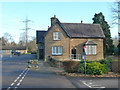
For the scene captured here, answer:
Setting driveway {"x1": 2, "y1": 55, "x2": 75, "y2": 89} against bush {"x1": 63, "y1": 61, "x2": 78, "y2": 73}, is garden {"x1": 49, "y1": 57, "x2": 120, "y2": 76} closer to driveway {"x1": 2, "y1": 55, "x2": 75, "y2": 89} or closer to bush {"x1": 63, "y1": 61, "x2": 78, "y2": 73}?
bush {"x1": 63, "y1": 61, "x2": 78, "y2": 73}

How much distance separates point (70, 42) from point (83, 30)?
14.5 ft

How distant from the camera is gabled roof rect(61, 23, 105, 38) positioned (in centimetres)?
3547

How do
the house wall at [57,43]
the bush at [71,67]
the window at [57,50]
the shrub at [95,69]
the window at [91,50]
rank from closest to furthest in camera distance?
the shrub at [95,69] → the bush at [71,67] → the house wall at [57,43] → the window at [57,50] → the window at [91,50]

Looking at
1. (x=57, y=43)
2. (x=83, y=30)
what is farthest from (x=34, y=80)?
(x=83, y=30)

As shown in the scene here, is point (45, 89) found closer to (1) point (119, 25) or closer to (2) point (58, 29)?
(2) point (58, 29)

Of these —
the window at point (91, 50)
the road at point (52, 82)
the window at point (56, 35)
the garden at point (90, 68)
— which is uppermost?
the window at point (56, 35)

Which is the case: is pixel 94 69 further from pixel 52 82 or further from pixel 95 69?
pixel 52 82

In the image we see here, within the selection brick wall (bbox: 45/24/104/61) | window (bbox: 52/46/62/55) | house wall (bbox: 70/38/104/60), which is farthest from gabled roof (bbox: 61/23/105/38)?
window (bbox: 52/46/62/55)

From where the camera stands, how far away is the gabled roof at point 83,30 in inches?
1396

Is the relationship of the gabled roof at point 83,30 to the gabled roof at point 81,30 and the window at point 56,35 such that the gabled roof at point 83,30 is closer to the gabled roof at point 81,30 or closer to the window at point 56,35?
the gabled roof at point 81,30

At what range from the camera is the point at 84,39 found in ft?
116

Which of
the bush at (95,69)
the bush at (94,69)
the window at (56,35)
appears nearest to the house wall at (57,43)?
the window at (56,35)

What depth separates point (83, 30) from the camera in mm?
36906

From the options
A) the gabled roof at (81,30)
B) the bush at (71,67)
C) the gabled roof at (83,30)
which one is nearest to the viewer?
the bush at (71,67)
